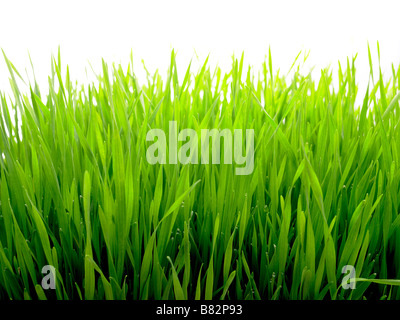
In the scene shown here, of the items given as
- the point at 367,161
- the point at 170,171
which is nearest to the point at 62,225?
the point at 170,171

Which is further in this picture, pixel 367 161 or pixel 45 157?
pixel 367 161

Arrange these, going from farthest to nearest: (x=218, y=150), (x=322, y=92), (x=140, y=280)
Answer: (x=322, y=92) < (x=218, y=150) < (x=140, y=280)

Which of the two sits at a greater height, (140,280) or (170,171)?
(170,171)

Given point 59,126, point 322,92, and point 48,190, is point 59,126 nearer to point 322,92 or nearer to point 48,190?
point 48,190

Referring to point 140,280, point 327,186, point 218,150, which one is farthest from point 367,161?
point 140,280

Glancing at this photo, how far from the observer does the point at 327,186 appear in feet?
1.85

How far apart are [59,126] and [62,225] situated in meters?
0.14

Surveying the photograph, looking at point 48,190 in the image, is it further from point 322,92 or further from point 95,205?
point 322,92

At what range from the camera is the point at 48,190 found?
57 cm

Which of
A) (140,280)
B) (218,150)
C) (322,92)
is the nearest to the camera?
(140,280)

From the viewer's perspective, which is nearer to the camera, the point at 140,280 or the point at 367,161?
the point at 140,280
